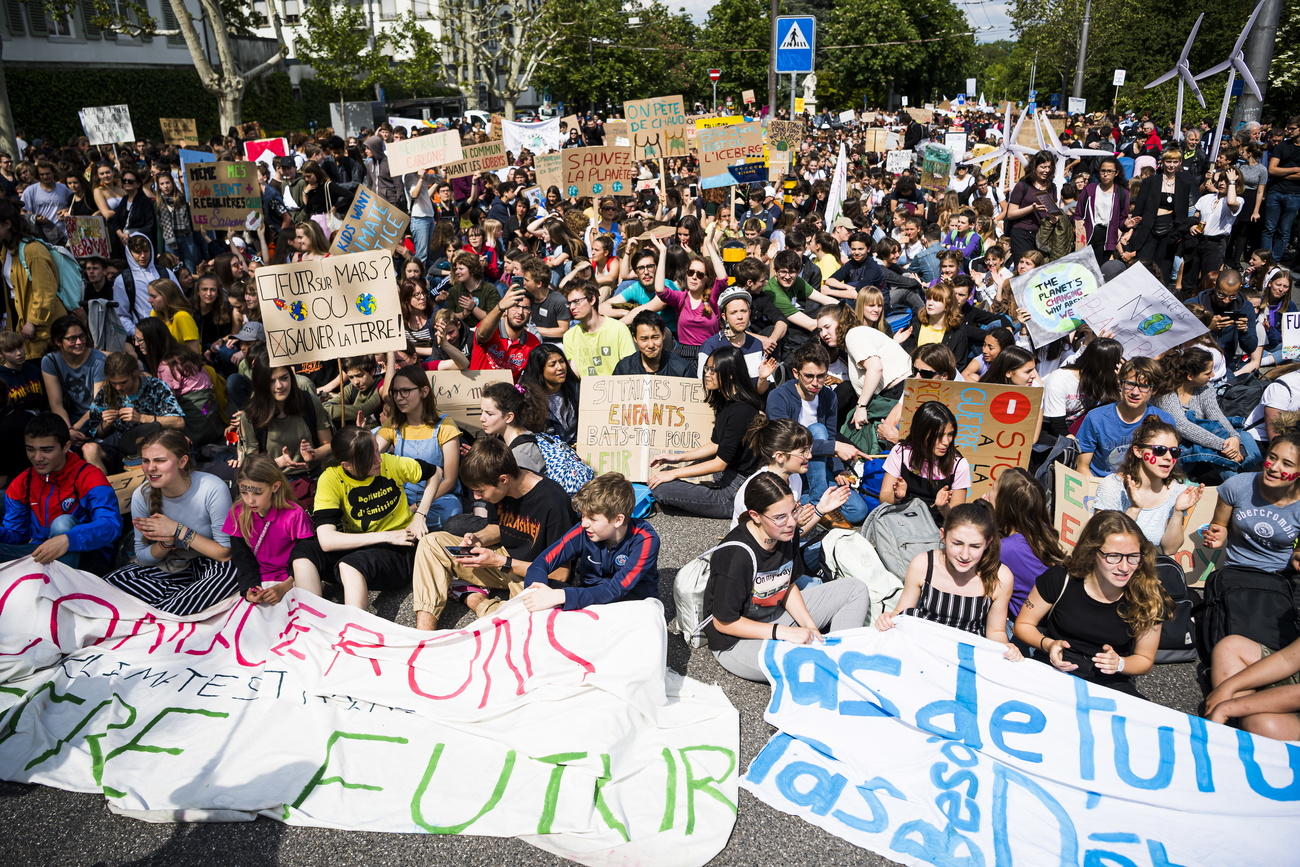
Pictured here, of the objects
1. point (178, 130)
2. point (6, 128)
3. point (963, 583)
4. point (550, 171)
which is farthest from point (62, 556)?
point (6, 128)

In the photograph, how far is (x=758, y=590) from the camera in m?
4.77

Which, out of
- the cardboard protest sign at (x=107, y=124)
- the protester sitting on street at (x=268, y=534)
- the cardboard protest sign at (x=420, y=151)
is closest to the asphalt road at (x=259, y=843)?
the protester sitting on street at (x=268, y=534)

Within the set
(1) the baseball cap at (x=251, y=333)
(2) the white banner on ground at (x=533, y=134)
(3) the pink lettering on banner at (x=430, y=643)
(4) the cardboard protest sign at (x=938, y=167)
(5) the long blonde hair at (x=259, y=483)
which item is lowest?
(3) the pink lettering on banner at (x=430, y=643)

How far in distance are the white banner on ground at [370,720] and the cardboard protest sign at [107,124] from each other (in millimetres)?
13979

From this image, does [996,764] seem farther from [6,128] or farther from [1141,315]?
[6,128]

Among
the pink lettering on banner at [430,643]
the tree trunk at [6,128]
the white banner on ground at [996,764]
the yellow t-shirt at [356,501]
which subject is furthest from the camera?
the tree trunk at [6,128]

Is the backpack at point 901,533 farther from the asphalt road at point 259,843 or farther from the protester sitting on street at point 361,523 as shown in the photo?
the protester sitting on street at point 361,523

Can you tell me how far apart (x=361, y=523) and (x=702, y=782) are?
9.15ft

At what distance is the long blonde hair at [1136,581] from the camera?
14.4ft

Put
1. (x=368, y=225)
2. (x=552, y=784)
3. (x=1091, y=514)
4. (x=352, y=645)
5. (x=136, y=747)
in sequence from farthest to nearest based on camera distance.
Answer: (x=368, y=225)
(x=1091, y=514)
(x=352, y=645)
(x=136, y=747)
(x=552, y=784)

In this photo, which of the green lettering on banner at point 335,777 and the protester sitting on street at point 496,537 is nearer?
the green lettering on banner at point 335,777

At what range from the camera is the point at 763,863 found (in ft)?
12.3

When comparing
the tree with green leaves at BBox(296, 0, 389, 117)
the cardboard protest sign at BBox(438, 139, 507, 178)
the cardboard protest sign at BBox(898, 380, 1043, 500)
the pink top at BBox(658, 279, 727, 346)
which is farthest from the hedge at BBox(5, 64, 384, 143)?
the cardboard protest sign at BBox(898, 380, 1043, 500)

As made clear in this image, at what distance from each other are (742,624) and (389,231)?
6.19 meters
